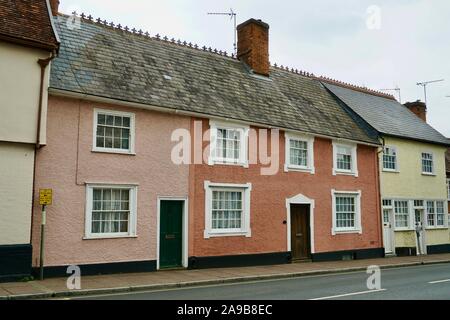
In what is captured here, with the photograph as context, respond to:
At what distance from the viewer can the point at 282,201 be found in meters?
19.1

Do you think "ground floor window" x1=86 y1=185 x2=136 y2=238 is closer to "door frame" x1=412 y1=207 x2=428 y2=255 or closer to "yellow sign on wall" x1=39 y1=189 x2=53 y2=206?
"yellow sign on wall" x1=39 y1=189 x2=53 y2=206

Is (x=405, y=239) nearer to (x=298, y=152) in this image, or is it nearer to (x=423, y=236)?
(x=423, y=236)

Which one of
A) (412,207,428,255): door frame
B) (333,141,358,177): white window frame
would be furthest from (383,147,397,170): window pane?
(412,207,428,255): door frame

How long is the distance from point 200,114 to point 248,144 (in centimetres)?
262

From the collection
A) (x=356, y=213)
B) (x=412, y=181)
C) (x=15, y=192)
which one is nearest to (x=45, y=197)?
(x=15, y=192)

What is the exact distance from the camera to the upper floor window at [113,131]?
14727 mm

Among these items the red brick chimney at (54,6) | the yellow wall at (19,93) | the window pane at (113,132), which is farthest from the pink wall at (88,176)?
the red brick chimney at (54,6)

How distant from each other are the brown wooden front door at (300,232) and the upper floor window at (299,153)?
174 cm

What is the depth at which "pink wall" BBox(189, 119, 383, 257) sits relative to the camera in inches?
655

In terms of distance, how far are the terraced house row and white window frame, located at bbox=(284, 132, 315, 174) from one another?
0.22 feet
